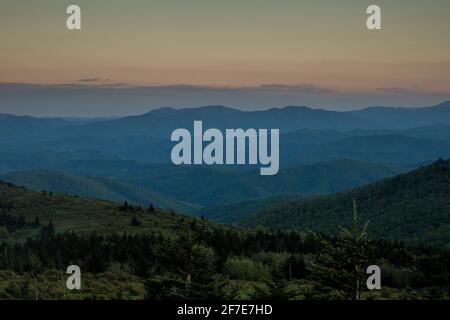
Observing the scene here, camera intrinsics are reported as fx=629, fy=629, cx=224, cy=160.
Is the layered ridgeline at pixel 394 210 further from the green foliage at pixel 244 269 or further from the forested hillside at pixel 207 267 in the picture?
the green foliage at pixel 244 269

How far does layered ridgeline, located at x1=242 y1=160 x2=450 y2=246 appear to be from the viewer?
11450cm

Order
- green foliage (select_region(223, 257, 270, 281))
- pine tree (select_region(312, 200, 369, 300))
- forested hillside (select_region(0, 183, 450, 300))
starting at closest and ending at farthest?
pine tree (select_region(312, 200, 369, 300)) < forested hillside (select_region(0, 183, 450, 300)) < green foliage (select_region(223, 257, 270, 281))

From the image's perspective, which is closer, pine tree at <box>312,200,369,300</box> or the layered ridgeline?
pine tree at <box>312,200,369,300</box>

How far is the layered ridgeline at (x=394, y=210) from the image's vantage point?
114 meters

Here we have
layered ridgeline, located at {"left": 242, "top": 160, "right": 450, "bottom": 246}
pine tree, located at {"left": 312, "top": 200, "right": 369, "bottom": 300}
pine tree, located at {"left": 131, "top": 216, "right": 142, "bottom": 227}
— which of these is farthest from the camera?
layered ridgeline, located at {"left": 242, "top": 160, "right": 450, "bottom": 246}

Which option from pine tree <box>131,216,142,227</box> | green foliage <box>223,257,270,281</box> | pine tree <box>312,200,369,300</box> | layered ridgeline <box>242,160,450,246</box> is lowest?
layered ridgeline <box>242,160,450,246</box>

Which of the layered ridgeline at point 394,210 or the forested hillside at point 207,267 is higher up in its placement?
the forested hillside at point 207,267

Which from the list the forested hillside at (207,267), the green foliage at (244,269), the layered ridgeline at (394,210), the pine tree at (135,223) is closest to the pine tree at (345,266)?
the forested hillside at (207,267)

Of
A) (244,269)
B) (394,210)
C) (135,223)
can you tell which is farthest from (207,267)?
(394,210)

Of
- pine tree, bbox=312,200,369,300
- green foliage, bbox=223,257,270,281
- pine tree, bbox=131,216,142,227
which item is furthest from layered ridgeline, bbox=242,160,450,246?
pine tree, bbox=312,200,369,300

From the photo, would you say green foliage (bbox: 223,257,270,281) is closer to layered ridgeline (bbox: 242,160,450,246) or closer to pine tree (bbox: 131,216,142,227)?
pine tree (bbox: 131,216,142,227)
